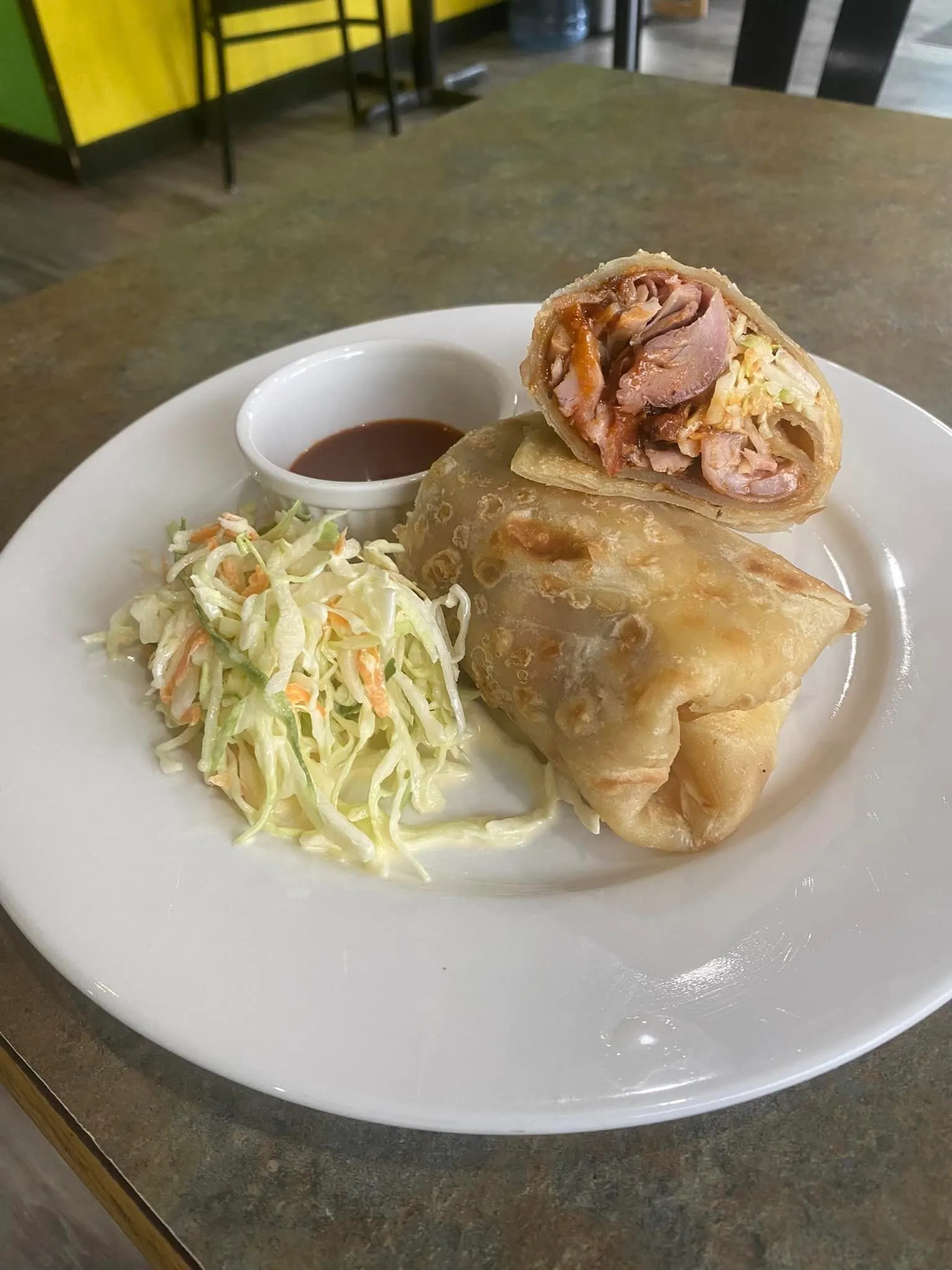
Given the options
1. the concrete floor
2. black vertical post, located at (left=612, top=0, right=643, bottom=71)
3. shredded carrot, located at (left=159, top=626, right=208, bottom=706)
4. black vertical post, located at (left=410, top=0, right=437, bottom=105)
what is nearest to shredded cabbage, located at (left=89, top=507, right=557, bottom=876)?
shredded carrot, located at (left=159, top=626, right=208, bottom=706)

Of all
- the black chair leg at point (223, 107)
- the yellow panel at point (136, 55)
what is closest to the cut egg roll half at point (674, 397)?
the black chair leg at point (223, 107)

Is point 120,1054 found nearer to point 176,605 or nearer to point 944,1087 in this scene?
point 176,605

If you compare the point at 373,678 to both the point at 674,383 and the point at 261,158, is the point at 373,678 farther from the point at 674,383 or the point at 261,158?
the point at 261,158

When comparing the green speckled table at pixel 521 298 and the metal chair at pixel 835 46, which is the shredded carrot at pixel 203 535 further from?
the metal chair at pixel 835 46

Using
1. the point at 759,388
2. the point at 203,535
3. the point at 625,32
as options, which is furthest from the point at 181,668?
the point at 625,32

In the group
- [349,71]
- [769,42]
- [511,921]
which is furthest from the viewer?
[349,71]
